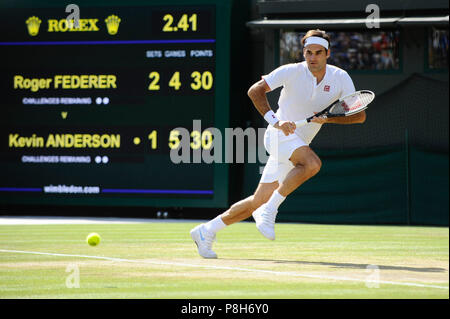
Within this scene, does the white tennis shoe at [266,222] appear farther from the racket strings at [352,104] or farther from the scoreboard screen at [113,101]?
the scoreboard screen at [113,101]

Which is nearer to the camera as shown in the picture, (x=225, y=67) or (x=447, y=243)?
(x=447, y=243)

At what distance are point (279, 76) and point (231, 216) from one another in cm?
138

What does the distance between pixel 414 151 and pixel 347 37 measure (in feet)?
8.93

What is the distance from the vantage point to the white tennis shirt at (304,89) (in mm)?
8438

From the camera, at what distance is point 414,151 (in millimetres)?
17062

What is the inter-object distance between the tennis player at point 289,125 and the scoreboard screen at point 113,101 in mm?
8172

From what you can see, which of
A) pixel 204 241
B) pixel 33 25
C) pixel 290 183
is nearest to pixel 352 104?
pixel 290 183

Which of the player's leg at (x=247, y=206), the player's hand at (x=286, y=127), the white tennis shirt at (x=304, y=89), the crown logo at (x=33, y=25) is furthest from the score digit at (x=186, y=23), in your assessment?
the player's hand at (x=286, y=127)

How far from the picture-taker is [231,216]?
845cm

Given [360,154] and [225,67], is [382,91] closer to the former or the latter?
[360,154]

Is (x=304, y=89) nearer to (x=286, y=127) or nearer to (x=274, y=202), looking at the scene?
(x=286, y=127)

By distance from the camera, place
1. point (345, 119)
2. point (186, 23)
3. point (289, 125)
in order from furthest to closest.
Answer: point (186, 23), point (345, 119), point (289, 125)

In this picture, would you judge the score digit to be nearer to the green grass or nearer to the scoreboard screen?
the scoreboard screen
